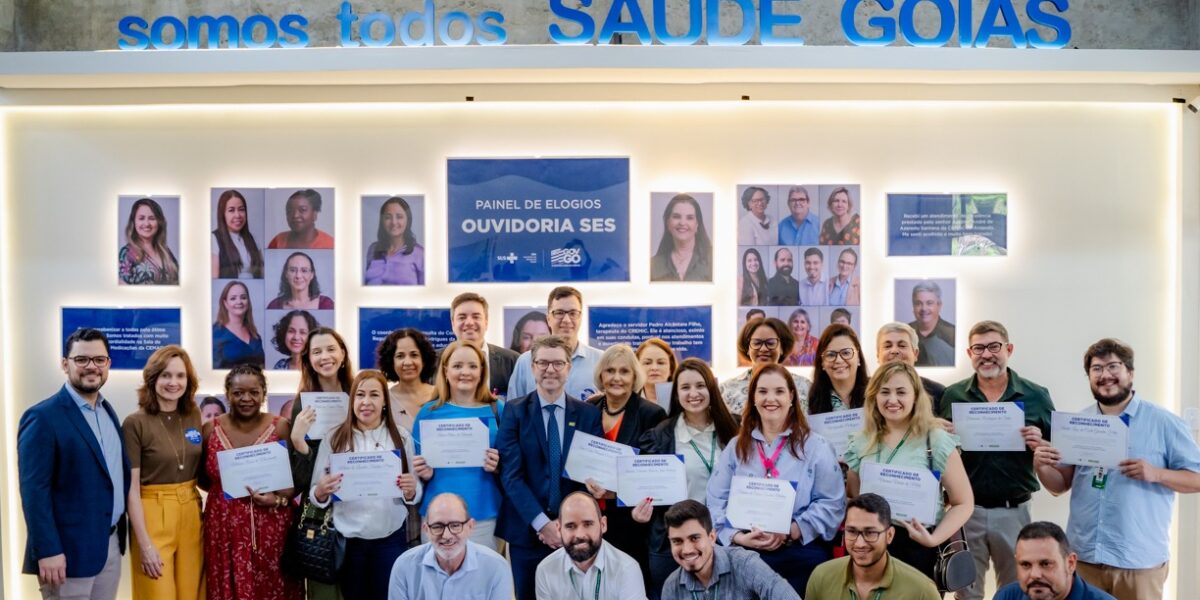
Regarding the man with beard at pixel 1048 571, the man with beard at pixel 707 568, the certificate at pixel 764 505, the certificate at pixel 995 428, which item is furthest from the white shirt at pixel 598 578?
the certificate at pixel 995 428

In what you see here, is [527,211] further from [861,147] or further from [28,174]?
[28,174]

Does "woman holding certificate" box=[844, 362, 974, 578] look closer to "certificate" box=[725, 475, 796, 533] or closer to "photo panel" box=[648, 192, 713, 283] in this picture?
"certificate" box=[725, 475, 796, 533]

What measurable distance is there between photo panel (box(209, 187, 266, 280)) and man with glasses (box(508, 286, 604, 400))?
204 cm

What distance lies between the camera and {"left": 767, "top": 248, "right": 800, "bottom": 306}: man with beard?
6562 mm

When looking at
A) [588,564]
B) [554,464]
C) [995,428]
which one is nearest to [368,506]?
[554,464]

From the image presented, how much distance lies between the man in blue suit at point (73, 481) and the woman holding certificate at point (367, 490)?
3.88 ft

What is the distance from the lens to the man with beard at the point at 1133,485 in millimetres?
5172

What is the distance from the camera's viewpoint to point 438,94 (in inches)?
254

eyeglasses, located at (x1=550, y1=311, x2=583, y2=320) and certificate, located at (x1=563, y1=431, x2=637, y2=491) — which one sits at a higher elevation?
eyeglasses, located at (x1=550, y1=311, x2=583, y2=320)

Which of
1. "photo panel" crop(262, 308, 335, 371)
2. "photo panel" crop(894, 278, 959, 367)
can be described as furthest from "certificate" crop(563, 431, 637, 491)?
"photo panel" crop(894, 278, 959, 367)

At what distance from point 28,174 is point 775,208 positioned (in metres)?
5.22

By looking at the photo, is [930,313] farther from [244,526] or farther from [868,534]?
[244,526]

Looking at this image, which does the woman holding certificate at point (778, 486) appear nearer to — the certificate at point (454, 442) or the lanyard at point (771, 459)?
the lanyard at point (771, 459)

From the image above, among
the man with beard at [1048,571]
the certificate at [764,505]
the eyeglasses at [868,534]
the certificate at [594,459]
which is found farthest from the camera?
the certificate at [594,459]
